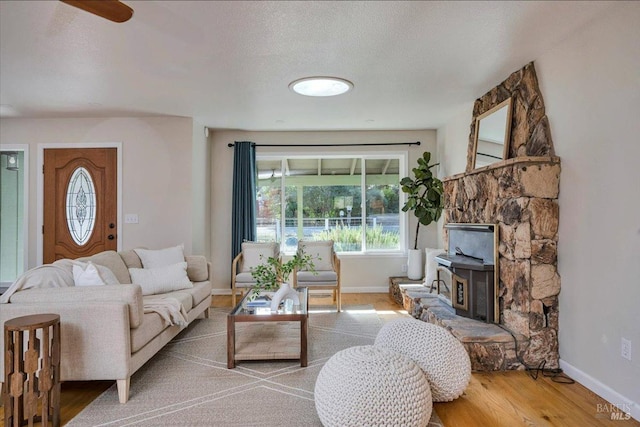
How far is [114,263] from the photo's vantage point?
11.0ft

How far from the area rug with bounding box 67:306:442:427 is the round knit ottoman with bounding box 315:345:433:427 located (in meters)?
0.27

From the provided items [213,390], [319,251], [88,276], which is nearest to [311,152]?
[319,251]

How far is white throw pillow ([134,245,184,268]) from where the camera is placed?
3795mm

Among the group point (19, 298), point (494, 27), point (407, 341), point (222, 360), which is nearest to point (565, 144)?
point (494, 27)

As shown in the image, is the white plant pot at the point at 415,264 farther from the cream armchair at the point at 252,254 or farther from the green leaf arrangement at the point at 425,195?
the cream armchair at the point at 252,254

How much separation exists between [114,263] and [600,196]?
3.91 m

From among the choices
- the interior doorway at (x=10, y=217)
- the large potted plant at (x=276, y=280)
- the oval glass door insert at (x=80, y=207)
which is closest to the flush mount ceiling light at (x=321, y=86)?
the large potted plant at (x=276, y=280)

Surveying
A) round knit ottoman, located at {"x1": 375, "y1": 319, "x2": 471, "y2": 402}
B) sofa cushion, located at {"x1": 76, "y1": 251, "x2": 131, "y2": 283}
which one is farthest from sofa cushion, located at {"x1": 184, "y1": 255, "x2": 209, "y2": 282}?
round knit ottoman, located at {"x1": 375, "y1": 319, "x2": 471, "y2": 402}

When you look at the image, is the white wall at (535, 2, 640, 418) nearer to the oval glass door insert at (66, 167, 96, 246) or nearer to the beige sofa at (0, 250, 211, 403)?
the beige sofa at (0, 250, 211, 403)

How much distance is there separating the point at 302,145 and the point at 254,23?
10.5 ft

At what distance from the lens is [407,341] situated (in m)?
2.33

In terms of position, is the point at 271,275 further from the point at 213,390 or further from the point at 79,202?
the point at 79,202

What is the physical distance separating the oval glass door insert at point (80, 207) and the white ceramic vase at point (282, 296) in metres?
3.17

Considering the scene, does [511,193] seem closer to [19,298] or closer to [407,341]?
[407,341]
